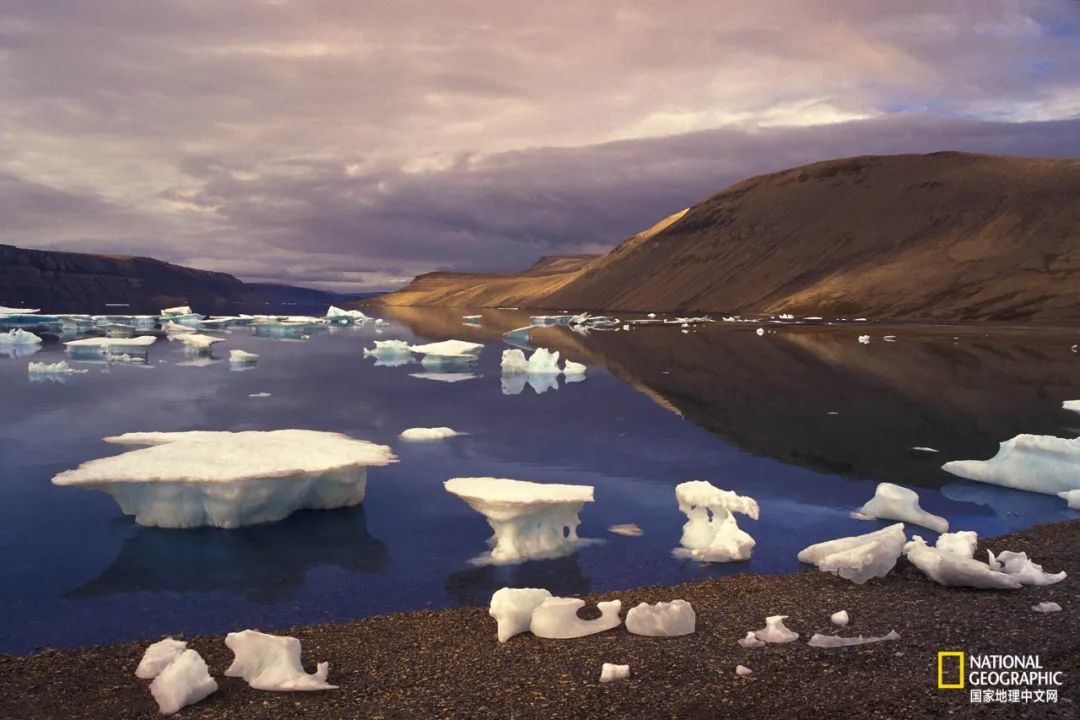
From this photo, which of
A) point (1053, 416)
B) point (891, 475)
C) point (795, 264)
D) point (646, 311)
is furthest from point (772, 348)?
point (646, 311)

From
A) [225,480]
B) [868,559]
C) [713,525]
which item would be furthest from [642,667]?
[225,480]

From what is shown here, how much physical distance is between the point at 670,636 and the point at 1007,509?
7792mm

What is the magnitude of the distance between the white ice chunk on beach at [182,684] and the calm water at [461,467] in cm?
188

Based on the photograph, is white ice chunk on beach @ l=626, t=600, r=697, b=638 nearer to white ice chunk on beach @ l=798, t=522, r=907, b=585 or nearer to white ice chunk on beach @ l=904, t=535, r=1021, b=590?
white ice chunk on beach @ l=798, t=522, r=907, b=585

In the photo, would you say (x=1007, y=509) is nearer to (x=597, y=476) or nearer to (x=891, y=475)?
(x=891, y=475)

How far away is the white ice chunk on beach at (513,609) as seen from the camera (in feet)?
22.7

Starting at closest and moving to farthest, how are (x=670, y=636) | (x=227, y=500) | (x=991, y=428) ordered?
(x=670, y=636), (x=227, y=500), (x=991, y=428)

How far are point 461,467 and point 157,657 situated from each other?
8277 mm

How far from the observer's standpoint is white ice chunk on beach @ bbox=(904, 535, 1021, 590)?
24.8 feet

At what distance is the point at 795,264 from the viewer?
4107 inches

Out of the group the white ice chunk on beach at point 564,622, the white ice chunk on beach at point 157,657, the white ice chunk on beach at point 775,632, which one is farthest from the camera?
the white ice chunk on beach at point 564,622

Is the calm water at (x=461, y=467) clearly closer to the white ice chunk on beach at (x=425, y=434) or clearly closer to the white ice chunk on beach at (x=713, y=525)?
the white ice chunk on beach at (x=713, y=525)

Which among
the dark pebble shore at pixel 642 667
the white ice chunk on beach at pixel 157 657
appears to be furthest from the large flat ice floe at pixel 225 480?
the white ice chunk on beach at pixel 157 657

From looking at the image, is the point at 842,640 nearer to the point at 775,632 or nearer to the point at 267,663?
the point at 775,632
